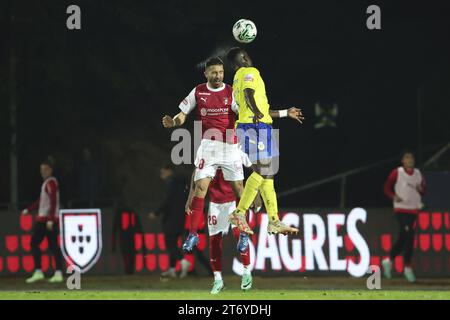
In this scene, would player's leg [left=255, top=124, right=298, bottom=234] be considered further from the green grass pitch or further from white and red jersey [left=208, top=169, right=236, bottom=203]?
the green grass pitch

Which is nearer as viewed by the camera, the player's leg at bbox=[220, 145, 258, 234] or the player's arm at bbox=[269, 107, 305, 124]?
the player's arm at bbox=[269, 107, 305, 124]

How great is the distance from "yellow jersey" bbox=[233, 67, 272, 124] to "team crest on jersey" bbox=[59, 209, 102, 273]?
376 inches

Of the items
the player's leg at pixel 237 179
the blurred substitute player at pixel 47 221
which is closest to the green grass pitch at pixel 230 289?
the blurred substitute player at pixel 47 221

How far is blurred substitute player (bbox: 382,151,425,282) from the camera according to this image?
25.5 metres

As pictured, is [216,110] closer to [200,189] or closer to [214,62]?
[214,62]

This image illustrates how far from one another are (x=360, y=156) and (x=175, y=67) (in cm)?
577

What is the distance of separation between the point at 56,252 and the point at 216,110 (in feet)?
29.5

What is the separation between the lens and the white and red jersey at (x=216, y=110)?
1766 centimetres

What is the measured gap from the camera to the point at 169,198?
26609 mm

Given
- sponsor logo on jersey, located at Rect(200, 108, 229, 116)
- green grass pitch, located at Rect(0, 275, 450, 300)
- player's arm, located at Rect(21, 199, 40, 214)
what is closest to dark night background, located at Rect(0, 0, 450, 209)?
player's arm, located at Rect(21, 199, 40, 214)

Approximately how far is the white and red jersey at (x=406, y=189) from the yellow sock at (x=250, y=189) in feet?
27.4

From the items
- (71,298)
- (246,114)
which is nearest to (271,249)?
(71,298)

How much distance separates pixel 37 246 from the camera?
2595 centimetres

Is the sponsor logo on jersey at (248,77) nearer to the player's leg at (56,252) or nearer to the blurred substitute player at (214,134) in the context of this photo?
the blurred substitute player at (214,134)
